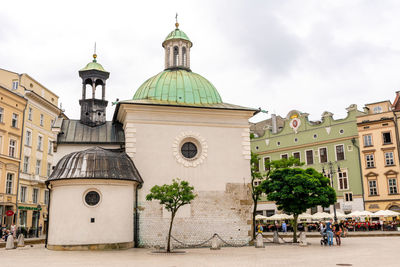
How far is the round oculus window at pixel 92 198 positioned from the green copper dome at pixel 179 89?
21.7ft

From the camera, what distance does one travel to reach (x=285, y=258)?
51.4ft

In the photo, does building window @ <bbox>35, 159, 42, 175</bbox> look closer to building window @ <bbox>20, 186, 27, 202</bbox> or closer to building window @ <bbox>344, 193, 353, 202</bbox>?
building window @ <bbox>20, 186, 27, 202</bbox>

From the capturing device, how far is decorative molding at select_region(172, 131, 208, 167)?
875 inches

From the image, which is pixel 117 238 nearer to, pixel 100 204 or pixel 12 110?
pixel 100 204

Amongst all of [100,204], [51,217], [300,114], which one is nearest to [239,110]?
[100,204]

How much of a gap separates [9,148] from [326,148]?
33.3 m

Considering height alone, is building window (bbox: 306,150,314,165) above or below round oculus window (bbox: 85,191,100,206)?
above

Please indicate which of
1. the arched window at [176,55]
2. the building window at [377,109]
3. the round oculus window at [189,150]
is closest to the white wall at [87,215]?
the round oculus window at [189,150]

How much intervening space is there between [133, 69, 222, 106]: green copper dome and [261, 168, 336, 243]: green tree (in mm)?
6276

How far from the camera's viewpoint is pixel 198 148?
2292 cm

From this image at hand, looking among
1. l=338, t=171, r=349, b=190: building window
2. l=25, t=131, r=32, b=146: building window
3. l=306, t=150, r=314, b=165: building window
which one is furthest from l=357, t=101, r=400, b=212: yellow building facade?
l=25, t=131, r=32, b=146: building window

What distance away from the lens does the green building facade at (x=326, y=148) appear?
142ft

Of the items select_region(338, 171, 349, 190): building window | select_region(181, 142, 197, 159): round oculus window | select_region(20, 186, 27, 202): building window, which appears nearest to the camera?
select_region(181, 142, 197, 159): round oculus window

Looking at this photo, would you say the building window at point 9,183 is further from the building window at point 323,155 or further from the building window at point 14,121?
the building window at point 323,155
